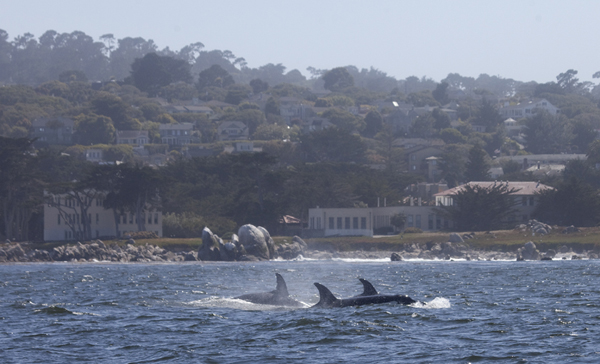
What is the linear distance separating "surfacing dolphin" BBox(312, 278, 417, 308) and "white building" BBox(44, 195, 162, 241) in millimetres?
76610

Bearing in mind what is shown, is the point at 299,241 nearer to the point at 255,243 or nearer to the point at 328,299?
the point at 255,243

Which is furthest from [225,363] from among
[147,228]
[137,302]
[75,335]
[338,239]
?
[147,228]

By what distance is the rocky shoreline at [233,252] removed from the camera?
9250 cm

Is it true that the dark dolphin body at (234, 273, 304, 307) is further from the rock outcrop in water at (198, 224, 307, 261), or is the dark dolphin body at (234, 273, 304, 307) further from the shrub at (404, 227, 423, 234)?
the shrub at (404, 227, 423, 234)

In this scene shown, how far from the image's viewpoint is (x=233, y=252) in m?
93.6

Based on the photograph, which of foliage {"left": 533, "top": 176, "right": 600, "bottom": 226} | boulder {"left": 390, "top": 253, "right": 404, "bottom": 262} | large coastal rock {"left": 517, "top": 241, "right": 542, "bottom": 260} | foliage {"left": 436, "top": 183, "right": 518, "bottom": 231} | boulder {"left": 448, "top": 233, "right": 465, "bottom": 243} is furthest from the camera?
foliage {"left": 436, "top": 183, "right": 518, "bottom": 231}

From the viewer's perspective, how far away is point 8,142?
108812mm

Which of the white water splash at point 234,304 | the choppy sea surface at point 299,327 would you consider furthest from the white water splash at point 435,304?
the white water splash at point 234,304

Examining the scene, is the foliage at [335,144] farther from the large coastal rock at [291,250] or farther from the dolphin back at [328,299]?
the dolphin back at [328,299]

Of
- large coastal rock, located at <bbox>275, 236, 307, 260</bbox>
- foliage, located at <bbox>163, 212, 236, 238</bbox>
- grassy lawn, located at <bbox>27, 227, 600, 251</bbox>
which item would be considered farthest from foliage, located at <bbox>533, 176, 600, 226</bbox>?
foliage, located at <bbox>163, 212, 236, 238</bbox>

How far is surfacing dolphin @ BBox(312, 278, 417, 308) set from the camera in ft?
101

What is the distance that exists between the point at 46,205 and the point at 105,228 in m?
7.92

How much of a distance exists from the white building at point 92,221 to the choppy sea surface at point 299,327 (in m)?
59.7

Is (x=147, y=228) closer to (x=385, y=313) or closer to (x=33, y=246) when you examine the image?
(x=33, y=246)
